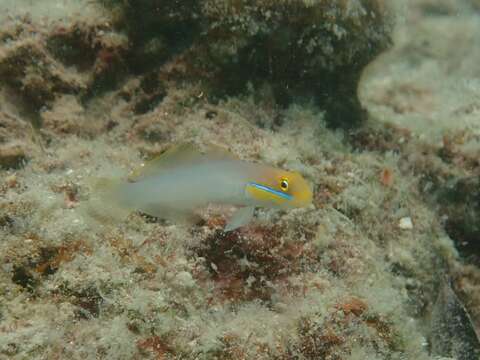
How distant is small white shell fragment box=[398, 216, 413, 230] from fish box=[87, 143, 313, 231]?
2.09 m

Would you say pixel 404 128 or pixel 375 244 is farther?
pixel 404 128

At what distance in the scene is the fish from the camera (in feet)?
8.54

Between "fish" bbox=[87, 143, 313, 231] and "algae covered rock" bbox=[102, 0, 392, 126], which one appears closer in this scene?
"fish" bbox=[87, 143, 313, 231]

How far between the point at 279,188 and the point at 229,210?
28.7 inches

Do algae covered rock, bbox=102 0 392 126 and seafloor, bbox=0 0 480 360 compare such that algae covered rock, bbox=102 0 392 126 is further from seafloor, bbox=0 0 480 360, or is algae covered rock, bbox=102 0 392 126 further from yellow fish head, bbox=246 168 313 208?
yellow fish head, bbox=246 168 313 208

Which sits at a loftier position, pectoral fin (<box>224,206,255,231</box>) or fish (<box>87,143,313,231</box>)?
fish (<box>87,143,313,231</box>)

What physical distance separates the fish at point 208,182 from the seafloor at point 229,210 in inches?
19.0

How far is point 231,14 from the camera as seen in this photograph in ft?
14.1

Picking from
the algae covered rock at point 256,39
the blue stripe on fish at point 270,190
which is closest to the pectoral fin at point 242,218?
the blue stripe on fish at point 270,190

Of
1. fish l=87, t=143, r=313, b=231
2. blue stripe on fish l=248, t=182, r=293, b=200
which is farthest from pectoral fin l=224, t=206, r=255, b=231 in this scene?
blue stripe on fish l=248, t=182, r=293, b=200

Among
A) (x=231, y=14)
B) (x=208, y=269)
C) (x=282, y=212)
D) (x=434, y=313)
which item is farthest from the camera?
(x=231, y=14)

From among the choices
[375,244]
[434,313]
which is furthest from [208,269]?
[434,313]

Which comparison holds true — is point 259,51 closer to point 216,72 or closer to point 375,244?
point 216,72

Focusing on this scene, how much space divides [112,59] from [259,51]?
1600 millimetres
